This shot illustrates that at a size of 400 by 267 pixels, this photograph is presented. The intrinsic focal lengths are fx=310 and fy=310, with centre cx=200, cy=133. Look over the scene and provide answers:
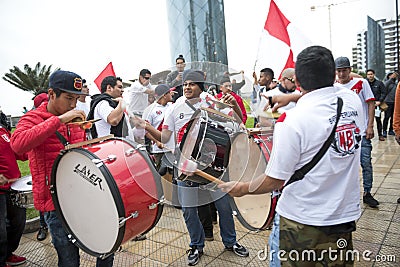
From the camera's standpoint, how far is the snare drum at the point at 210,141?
202 cm

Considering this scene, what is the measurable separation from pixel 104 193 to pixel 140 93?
74 centimetres

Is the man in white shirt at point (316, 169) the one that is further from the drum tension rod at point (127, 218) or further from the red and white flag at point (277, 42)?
the red and white flag at point (277, 42)

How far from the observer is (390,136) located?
30.8 feet

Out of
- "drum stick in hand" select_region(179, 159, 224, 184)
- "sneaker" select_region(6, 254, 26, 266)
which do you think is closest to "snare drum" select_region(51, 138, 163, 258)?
"drum stick in hand" select_region(179, 159, 224, 184)

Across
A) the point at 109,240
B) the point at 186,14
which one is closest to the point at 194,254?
the point at 109,240

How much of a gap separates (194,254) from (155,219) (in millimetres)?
916

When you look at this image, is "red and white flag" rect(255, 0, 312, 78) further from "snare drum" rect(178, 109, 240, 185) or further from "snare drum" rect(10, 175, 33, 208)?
"snare drum" rect(10, 175, 33, 208)

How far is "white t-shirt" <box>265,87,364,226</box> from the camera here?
1.63m

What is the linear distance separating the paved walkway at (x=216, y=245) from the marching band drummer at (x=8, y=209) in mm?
299

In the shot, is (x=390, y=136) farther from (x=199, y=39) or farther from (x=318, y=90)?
(x=318, y=90)

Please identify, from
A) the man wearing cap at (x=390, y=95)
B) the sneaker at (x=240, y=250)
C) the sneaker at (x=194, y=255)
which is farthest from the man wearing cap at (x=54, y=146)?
the man wearing cap at (x=390, y=95)

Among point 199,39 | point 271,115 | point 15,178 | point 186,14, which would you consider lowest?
point 15,178

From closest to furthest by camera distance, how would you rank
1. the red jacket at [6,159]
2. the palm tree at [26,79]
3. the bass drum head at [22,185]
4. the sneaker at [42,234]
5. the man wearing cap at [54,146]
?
the man wearing cap at [54,146], the bass drum head at [22,185], the red jacket at [6,159], the sneaker at [42,234], the palm tree at [26,79]

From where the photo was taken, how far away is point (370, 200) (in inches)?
163
